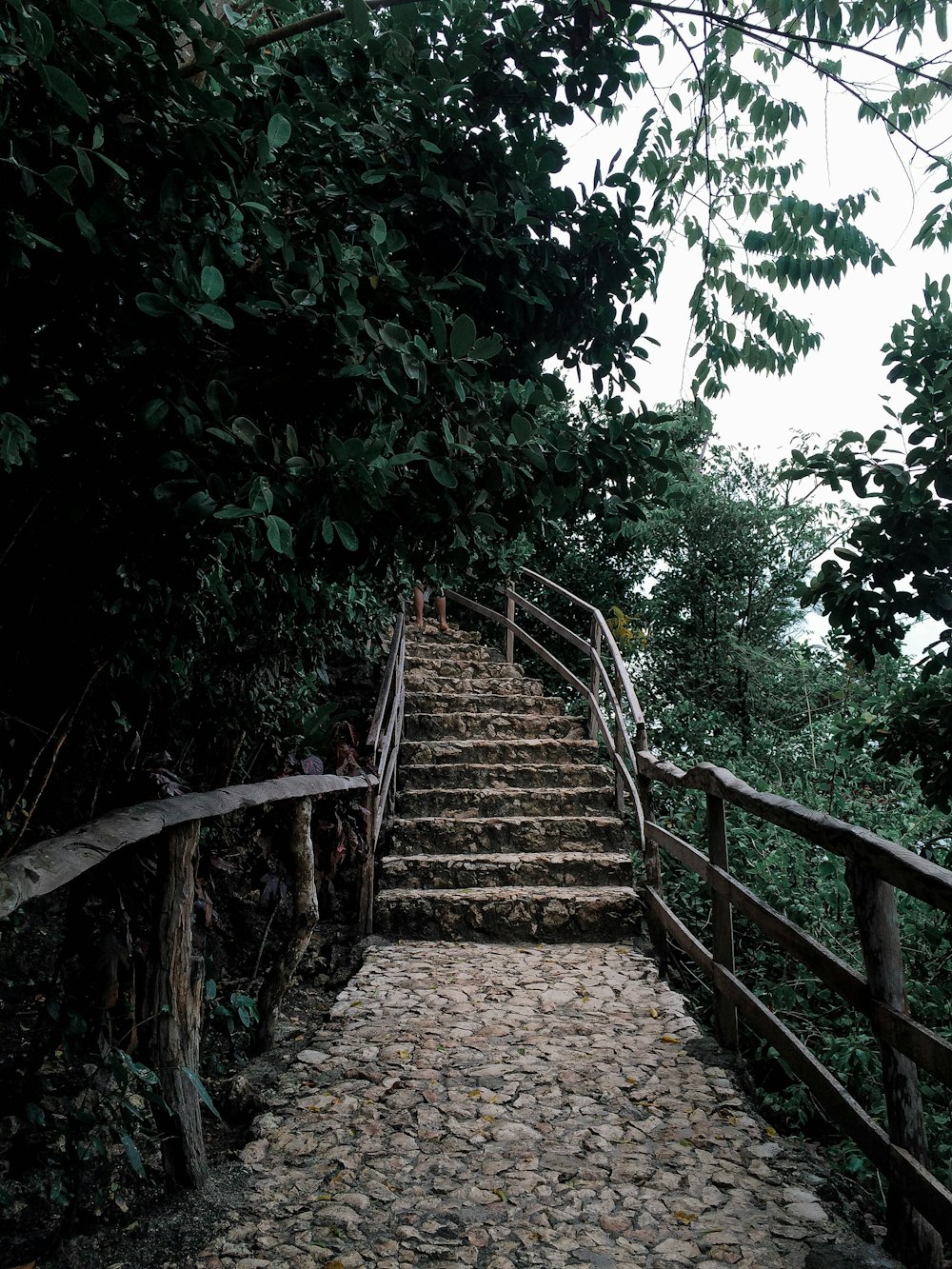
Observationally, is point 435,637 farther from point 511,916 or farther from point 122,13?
point 122,13

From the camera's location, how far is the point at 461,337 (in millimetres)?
2018

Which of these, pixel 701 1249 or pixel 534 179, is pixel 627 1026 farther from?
pixel 534 179

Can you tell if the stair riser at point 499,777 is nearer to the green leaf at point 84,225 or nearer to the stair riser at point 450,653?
the stair riser at point 450,653

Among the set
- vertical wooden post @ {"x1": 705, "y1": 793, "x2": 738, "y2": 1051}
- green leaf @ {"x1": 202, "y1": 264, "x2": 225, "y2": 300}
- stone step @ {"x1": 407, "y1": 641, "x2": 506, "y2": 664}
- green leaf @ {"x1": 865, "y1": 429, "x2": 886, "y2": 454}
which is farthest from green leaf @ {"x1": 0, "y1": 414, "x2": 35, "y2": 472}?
stone step @ {"x1": 407, "y1": 641, "x2": 506, "y2": 664}

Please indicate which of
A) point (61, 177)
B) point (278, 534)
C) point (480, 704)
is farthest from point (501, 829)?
point (61, 177)

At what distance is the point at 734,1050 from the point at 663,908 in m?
1.39

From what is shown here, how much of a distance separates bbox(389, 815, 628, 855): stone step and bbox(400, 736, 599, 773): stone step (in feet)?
3.44

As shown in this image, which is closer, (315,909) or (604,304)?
(604,304)

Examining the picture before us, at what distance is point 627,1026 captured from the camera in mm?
3975

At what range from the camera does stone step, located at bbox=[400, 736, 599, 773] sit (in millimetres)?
7500

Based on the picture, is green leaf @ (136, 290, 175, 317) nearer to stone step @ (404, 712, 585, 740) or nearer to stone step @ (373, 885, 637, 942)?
stone step @ (373, 885, 637, 942)

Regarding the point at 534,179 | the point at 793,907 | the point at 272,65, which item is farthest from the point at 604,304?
the point at 793,907

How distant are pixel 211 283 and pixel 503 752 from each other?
6.05 meters

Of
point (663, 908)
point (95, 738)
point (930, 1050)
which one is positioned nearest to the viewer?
point (930, 1050)
